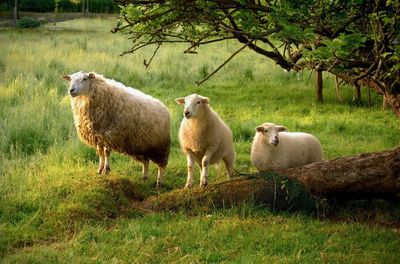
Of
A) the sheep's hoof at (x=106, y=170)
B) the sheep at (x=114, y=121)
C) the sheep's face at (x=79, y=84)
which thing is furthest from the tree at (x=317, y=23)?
the sheep's hoof at (x=106, y=170)

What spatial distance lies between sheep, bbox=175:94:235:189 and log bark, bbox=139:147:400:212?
1.91 ft

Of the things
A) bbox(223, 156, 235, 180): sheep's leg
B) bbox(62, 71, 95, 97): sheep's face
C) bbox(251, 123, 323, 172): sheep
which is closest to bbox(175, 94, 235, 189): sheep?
bbox(223, 156, 235, 180): sheep's leg

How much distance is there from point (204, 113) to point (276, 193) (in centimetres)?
150

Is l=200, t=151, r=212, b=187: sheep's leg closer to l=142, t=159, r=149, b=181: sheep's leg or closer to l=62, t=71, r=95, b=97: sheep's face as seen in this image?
l=142, t=159, r=149, b=181: sheep's leg

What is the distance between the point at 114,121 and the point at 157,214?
1.94 m

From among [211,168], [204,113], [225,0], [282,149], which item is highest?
[225,0]

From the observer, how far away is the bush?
122 ft

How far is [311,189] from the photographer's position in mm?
6945

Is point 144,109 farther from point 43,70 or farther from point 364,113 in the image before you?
point 43,70

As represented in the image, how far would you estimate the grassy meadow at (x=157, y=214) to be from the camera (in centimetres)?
559

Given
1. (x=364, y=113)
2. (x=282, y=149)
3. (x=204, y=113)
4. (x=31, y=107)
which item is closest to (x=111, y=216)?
(x=204, y=113)

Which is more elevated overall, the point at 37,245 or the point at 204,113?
the point at 204,113

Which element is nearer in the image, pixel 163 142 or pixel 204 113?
pixel 204 113

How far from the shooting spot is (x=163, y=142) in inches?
333
